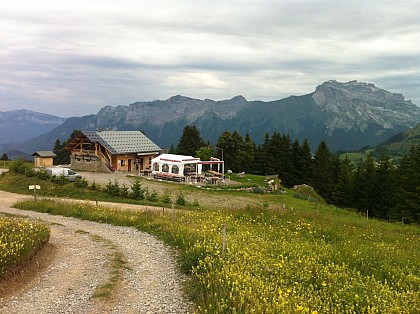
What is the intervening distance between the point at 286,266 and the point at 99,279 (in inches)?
232

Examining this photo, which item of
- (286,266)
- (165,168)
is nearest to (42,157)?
(165,168)

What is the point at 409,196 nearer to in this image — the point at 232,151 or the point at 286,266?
the point at 232,151

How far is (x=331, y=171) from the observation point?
74125 millimetres

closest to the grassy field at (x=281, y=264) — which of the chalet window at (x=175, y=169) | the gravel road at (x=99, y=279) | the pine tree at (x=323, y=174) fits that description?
the gravel road at (x=99, y=279)

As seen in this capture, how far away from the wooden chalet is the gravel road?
3748 centimetres

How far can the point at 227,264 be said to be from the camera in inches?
437

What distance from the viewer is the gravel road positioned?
985 cm

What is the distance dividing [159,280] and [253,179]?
4618cm

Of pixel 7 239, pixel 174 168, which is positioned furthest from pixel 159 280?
pixel 174 168

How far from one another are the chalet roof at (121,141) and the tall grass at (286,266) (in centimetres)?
3599

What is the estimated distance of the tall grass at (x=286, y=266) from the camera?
8.62m

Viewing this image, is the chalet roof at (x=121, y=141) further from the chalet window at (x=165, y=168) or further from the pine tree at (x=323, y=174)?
the pine tree at (x=323, y=174)

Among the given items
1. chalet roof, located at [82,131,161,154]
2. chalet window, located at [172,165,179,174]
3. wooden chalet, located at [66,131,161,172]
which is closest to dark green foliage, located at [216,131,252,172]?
chalet roof, located at [82,131,161,154]

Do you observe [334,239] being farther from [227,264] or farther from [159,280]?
[159,280]
